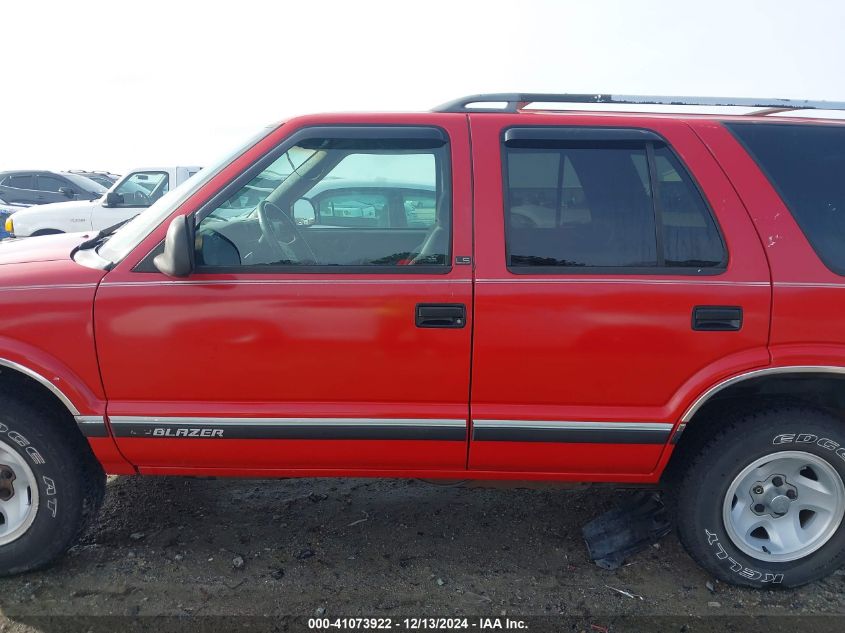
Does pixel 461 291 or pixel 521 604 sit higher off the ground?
pixel 461 291

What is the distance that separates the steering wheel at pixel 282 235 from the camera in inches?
99.6

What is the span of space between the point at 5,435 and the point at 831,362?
11.3 ft

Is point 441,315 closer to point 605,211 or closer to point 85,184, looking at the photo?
point 605,211

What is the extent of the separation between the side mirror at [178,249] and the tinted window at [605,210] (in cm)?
127

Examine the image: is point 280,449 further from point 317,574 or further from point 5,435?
point 5,435

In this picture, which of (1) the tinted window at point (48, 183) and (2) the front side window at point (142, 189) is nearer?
(2) the front side window at point (142, 189)

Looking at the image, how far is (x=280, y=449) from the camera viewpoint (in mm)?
2580

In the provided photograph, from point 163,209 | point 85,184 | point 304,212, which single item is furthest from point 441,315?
point 85,184

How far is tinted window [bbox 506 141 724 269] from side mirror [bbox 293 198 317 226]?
98 cm

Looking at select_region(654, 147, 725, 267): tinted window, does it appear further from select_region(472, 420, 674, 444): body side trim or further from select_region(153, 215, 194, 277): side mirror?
select_region(153, 215, 194, 277): side mirror

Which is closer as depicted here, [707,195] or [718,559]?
[707,195]

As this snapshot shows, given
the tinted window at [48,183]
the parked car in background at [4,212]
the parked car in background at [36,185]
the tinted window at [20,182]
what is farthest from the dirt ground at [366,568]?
the tinted window at [20,182]

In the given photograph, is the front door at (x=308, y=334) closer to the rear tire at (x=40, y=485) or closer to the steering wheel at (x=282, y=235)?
the steering wheel at (x=282, y=235)

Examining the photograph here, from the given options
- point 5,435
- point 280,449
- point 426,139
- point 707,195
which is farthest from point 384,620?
point 707,195
